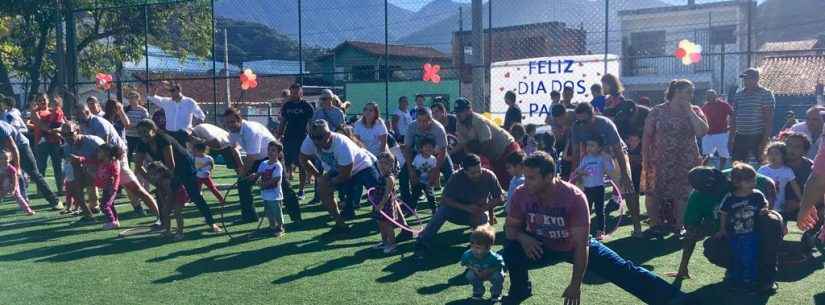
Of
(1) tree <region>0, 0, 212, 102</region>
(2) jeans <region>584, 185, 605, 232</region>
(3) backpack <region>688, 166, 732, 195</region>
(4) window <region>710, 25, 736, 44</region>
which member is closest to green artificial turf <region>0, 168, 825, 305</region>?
(2) jeans <region>584, 185, 605, 232</region>

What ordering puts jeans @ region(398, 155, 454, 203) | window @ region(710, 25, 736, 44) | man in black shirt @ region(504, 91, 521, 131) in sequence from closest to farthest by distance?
jeans @ region(398, 155, 454, 203) → man in black shirt @ region(504, 91, 521, 131) → window @ region(710, 25, 736, 44)

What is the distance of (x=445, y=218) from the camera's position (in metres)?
7.54

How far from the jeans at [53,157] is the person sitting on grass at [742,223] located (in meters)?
10.7

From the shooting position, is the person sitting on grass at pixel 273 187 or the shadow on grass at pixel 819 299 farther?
the person sitting on grass at pixel 273 187

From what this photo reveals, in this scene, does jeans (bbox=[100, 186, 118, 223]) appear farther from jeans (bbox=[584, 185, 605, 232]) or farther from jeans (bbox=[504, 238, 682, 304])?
jeans (bbox=[504, 238, 682, 304])

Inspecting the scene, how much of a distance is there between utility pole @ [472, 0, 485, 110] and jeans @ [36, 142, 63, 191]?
8.12m

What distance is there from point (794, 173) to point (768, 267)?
198cm

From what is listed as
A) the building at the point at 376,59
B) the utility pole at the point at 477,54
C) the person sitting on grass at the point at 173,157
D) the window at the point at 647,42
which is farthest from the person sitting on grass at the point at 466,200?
the building at the point at 376,59

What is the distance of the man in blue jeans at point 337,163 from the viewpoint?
8.32m

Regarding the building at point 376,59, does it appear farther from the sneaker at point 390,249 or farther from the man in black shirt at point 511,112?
the sneaker at point 390,249

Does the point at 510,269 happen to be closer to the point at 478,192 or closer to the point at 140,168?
the point at 478,192

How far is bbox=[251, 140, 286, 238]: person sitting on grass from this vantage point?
8.91 m

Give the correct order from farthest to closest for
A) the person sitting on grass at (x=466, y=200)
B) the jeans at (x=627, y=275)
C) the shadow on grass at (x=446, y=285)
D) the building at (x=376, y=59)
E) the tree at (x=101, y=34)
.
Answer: the building at (x=376, y=59) → the tree at (x=101, y=34) → the person sitting on grass at (x=466, y=200) → the shadow on grass at (x=446, y=285) → the jeans at (x=627, y=275)

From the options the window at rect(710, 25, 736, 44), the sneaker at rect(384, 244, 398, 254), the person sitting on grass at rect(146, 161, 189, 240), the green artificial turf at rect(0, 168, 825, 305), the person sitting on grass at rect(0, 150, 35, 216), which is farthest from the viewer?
the window at rect(710, 25, 736, 44)
